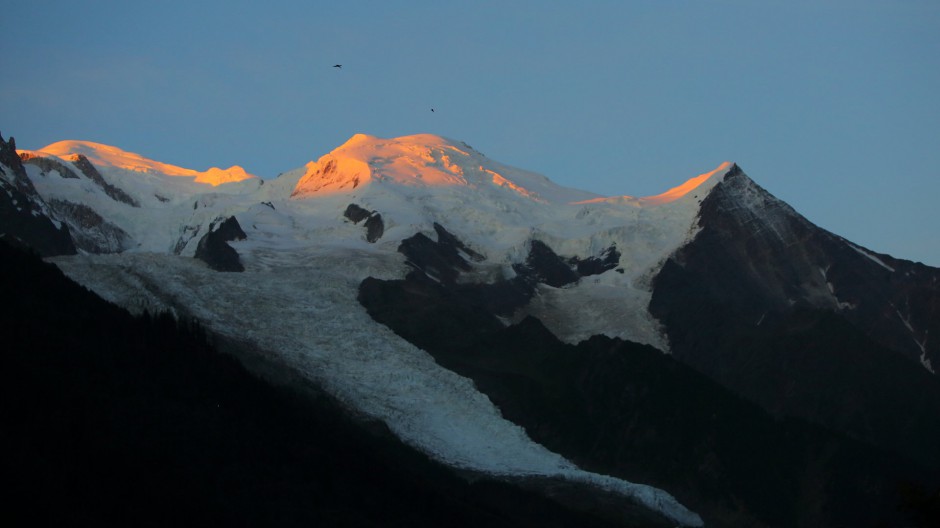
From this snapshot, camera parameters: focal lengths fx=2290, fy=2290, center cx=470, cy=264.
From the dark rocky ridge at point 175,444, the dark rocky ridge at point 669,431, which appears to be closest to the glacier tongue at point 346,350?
the dark rocky ridge at point 669,431

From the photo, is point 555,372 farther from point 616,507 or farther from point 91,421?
point 91,421

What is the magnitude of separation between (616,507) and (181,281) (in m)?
50.4

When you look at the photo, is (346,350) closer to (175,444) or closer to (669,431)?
(669,431)

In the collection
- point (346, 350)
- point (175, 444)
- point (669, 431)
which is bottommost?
point (175, 444)

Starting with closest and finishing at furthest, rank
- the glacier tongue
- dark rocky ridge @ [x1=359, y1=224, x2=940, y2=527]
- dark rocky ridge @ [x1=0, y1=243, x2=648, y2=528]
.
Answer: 1. dark rocky ridge @ [x1=0, y1=243, x2=648, y2=528]
2. the glacier tongue
3. dark rocky ridge @ [x1=359, y1=224, x2=940, y2=527]

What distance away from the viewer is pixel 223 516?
115000mm

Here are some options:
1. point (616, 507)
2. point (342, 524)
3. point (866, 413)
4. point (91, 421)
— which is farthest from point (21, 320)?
point (866, 413)

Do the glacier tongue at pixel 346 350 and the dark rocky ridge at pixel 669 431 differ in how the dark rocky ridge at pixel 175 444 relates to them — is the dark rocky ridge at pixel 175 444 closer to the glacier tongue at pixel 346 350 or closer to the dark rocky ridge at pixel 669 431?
the glacier tongue at pixel 346 350

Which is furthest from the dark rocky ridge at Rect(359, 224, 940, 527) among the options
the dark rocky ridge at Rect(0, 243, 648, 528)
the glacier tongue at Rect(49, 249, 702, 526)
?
the dark rocky ridge at Rect(0, 243, 648, 528)

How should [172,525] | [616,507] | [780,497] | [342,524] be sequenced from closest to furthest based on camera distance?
[172,525]
[342,524]
[616,507]
[780,497]

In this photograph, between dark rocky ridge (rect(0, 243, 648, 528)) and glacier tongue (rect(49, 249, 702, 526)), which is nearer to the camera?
dark rocky ridge (rect(0, 243, 648, 528))

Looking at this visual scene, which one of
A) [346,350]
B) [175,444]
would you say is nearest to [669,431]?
[346,350]

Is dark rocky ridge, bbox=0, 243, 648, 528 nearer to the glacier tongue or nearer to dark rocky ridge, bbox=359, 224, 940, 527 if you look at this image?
the glacier tongue

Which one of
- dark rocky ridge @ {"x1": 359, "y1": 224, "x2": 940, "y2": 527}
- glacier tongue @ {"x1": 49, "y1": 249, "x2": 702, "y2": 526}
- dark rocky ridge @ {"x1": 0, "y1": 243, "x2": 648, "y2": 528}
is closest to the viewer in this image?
dark rocky ridge @ {"x1": 0, "y1": 243, "x2": 648, "y2": 528}
